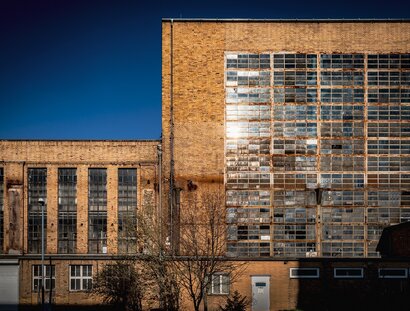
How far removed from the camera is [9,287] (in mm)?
27328

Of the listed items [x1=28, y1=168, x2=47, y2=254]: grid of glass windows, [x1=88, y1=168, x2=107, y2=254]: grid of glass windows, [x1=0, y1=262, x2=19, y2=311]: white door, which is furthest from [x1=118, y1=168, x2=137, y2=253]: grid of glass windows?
[x1=0, y1=262, x2=19, y2=311]: white door

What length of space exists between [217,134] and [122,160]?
234 inches

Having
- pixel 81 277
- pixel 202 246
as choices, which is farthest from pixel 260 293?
pixel 81 277

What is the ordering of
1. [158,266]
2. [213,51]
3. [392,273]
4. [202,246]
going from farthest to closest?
[213,51] < [202,246] < [392,273] < [158,266]

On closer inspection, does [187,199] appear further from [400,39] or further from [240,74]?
[400,39]

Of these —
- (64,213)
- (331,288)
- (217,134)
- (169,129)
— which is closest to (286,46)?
(217,134)

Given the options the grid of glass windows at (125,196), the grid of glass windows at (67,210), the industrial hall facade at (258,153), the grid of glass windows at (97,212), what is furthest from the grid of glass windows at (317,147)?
the grid of glass windows at (67,210)

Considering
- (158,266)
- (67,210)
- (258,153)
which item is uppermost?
(258,153)

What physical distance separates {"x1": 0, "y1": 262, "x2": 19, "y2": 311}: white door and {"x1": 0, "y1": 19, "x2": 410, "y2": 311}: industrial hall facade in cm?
142

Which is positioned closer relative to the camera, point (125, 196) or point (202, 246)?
point (202, 246)

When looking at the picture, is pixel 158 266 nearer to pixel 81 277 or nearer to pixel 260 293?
pixel 260 293

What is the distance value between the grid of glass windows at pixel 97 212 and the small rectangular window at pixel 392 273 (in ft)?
51.9

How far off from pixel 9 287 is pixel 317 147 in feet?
64.4

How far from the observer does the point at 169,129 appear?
2902 centimetres
